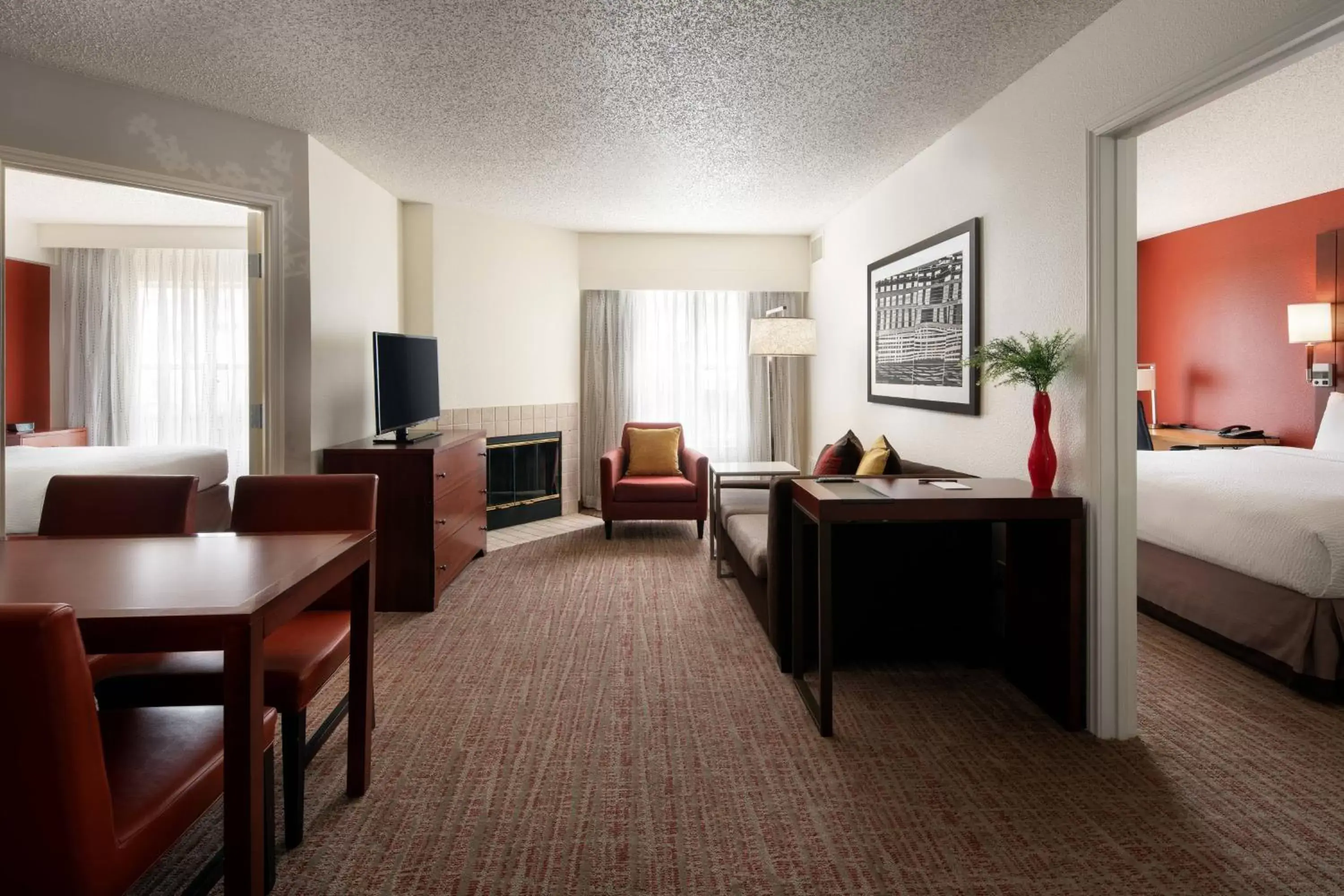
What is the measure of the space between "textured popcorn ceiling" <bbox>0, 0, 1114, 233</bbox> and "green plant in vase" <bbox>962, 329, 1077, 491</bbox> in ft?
3.67

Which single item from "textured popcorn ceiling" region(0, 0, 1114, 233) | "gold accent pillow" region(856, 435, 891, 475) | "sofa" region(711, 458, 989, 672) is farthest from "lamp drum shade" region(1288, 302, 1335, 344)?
"gold accent pillow" region(856, 435, 891, 475)

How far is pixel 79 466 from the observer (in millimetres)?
4441

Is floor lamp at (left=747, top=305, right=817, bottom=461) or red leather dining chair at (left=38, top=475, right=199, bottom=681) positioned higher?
floor lamp at (left=747, top=305, right=817, bottom=461)

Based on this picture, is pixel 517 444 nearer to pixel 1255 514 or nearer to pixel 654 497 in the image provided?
pixel 654 497

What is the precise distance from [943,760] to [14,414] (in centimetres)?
760

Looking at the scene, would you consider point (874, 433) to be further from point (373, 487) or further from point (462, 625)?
point (373, 487)

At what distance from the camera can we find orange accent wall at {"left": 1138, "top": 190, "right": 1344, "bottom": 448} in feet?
19.2

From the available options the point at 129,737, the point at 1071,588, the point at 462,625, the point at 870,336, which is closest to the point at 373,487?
the point at 129,737

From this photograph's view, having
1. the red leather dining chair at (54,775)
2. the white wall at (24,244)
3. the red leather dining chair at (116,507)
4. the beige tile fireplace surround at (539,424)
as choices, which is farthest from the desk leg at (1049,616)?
the white wall at (24,244)

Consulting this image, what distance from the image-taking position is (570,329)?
7223 millimetres

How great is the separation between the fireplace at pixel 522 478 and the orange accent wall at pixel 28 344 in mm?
3865

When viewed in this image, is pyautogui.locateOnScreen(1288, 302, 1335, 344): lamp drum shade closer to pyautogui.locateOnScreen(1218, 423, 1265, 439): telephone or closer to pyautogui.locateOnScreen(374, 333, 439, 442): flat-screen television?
pyautogui.locateOnScreen(1218, 423, 1265, 439): telephone

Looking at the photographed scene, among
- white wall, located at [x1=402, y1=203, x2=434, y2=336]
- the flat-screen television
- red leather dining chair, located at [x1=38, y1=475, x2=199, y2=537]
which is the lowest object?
red leather dining chair, located at [x1=38, y1=475, x2=199, y2=537]

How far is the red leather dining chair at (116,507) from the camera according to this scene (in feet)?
8.14
